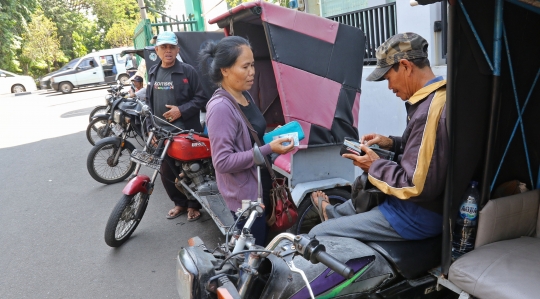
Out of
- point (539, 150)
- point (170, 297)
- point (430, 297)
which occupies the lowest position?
point (170, 297)

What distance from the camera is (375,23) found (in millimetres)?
5316

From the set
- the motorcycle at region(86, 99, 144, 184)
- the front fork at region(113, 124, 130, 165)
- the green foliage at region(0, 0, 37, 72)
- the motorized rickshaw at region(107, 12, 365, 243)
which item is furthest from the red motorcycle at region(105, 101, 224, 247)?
the green foliage at region(0, 0, 37, 72)

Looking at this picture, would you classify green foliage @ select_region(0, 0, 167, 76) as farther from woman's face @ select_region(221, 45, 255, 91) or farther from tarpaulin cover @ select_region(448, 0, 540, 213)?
tarpaulin cover @ select_region(448, 0, 540, 213)

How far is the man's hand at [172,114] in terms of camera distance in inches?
177

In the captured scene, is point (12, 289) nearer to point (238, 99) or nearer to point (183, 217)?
point (183, 217)

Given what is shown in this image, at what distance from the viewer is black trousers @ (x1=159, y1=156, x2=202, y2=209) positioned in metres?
4.50

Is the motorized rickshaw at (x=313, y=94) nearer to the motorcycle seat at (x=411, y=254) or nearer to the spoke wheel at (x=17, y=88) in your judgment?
the motorcycle seat at (x=411, y=254)

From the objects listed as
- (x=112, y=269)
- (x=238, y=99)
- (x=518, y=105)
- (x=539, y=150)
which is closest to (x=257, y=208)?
(x=238, y=99)

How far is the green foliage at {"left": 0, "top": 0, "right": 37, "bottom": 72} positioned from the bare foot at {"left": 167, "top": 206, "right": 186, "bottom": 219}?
89.7 ft

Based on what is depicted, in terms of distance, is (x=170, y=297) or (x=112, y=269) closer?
(x=170, y=297)

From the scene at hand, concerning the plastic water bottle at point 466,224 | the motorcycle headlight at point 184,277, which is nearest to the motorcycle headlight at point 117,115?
the motorcycle headlight at point 184,277

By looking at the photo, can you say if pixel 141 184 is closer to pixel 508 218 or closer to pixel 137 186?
pixel 137 186

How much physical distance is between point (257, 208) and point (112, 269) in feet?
8.35

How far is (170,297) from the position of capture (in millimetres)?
3297
